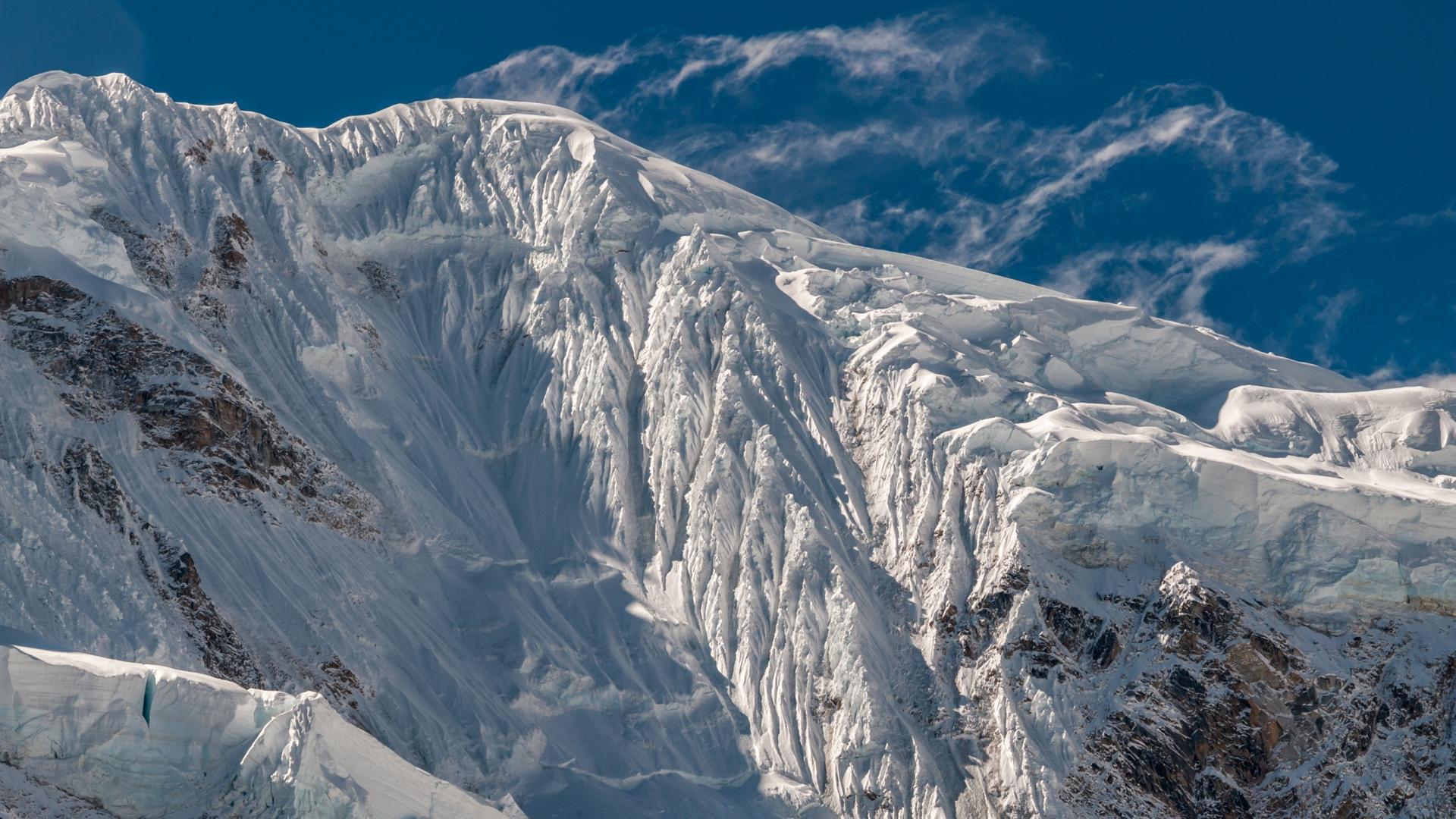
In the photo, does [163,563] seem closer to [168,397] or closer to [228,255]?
[168,397]

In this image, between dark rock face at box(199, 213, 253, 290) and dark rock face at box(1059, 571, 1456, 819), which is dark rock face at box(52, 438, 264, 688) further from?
dark rock face at box(1059, 571, 1456, 819)

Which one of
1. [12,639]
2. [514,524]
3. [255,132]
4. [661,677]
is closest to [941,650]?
[661,677]

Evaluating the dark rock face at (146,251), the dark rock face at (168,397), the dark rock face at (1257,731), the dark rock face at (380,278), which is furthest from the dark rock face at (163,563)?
the dark rock face at (1257,731)

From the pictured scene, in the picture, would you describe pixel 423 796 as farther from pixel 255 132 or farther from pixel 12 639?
pixel 255 132

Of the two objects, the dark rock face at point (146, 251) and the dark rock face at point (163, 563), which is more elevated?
the dark rock face at point (146, 251)

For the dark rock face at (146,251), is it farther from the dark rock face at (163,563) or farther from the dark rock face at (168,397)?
the dark rock face at (163,563)

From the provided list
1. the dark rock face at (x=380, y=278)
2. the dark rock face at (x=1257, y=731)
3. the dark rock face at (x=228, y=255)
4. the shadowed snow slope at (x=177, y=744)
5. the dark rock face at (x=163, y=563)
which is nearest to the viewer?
the shadowed snow slope at (x=177, y=744)
